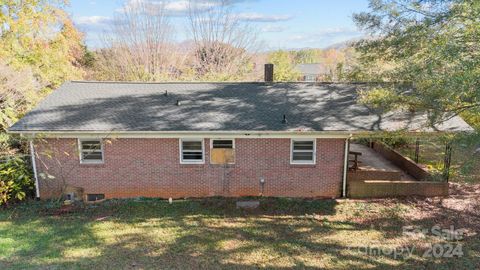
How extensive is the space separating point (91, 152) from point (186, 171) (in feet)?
11.6

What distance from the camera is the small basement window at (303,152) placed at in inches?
501

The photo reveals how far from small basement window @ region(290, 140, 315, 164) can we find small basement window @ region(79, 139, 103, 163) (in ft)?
23.1

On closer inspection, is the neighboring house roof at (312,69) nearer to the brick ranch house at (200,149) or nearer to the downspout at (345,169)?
the brick ranch house at (200,149)

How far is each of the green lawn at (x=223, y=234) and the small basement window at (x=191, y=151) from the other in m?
1.52

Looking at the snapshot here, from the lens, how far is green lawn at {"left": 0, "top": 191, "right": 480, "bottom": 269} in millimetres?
8477

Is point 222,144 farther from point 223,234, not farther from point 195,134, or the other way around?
point 223,234

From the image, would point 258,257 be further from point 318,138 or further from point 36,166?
point 36,166

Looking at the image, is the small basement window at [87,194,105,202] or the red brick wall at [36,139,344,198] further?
the small basement window at [87,194,105,202]

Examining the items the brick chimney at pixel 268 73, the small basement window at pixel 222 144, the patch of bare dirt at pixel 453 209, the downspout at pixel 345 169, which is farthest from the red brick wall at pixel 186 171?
the brick chimney at pixel 268 73

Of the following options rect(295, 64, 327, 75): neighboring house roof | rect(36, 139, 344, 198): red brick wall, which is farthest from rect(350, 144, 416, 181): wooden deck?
rect(295, 64, 327, 75): neighboring house roof

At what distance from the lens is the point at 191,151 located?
42.0 ft

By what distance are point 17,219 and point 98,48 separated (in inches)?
1119

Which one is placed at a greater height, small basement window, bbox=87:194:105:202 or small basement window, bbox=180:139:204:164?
small basement window, bbox=180:139:204:164

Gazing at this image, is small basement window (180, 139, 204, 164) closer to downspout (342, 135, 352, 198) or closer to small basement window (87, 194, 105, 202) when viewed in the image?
small basement window (87, 194, 105, 202)
